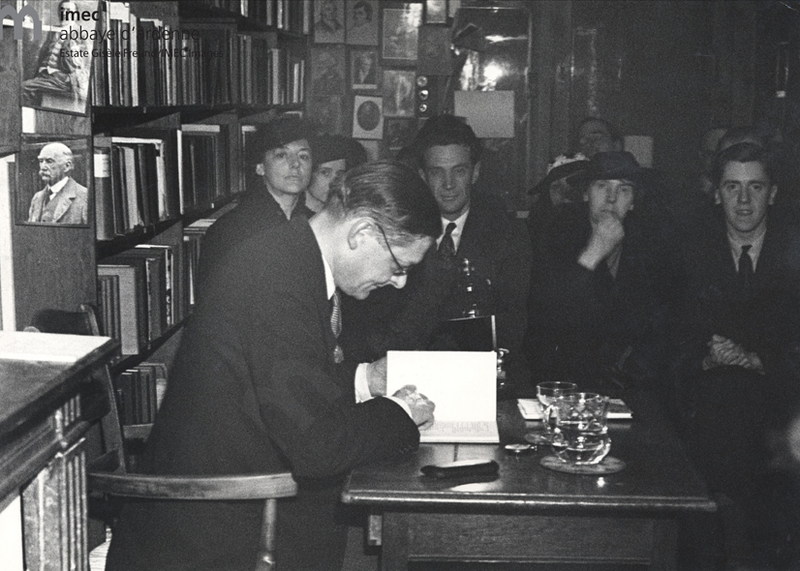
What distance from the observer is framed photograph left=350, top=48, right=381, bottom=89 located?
7.08m

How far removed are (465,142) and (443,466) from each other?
7.09ft

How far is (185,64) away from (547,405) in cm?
247

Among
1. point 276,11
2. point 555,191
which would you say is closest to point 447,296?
point 555,191

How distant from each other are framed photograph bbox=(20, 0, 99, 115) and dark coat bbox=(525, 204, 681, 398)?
5.26ft

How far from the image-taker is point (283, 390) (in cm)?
190

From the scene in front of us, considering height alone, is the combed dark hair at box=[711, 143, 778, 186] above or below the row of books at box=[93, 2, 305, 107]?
below

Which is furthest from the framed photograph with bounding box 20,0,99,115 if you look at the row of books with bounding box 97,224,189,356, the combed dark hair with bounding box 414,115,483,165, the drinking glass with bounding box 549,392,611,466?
the drinking glass with bounding box 549,392,611,466

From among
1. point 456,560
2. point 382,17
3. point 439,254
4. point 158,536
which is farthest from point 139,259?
point 382,17

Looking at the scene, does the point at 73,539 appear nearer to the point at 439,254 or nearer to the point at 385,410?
the point at 385,410

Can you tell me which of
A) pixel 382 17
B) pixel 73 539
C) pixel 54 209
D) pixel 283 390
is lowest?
pixel 73 539

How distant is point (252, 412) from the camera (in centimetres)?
198

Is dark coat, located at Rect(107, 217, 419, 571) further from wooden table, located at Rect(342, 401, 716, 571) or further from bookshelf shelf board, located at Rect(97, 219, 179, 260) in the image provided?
bookshelf shelf board, located at Rect(97, 219, 179, 260)

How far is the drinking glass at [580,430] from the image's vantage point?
Result: 208 cm

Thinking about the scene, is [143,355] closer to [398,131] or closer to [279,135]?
[279,135]
